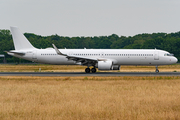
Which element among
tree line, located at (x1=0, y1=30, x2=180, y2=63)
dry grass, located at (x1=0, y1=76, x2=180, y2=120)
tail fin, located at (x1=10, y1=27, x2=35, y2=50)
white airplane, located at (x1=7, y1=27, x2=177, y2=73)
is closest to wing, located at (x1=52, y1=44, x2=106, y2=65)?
white airplane, located at (x1=7, y1=27, x2=177, y2=73)

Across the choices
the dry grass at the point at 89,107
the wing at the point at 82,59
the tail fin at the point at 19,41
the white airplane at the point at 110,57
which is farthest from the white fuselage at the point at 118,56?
the dry grass at the point at 89,107

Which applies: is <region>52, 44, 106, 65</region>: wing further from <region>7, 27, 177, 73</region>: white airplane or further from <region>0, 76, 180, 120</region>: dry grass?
<region>0, 76, 180, 120</region>: dry grass

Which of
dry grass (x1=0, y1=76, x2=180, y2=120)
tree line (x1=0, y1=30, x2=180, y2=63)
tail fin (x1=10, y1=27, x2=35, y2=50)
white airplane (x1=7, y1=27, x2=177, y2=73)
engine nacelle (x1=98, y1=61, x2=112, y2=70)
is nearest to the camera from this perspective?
dry grass (x1=0, y1=76, x2=180, y2=120)

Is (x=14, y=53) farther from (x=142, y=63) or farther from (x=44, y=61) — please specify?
(x=142, y=63)

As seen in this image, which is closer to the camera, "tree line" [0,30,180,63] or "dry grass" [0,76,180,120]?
"dry grass" [0,76,180,120]

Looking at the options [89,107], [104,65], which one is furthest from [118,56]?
[89,107]

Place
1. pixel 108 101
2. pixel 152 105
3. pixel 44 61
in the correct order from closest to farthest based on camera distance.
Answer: pixel 152 105
pixel 108 101
pixel 44 61

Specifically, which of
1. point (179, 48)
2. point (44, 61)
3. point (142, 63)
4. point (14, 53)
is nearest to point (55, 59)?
point (44, 61)

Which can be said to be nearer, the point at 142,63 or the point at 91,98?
the point at 91,98

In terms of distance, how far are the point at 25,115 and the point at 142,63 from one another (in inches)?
1130

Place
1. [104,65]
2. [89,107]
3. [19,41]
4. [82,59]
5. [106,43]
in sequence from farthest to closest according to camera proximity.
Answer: [106,43], [19,41], [82,59], [104,65], [89,107]

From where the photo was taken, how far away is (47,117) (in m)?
10.8

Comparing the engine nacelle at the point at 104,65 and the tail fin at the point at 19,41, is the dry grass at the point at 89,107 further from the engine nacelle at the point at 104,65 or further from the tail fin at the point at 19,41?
the tail fin at the point at 19,41

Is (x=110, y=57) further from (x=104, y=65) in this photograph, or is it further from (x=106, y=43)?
(x=106, y=43)
